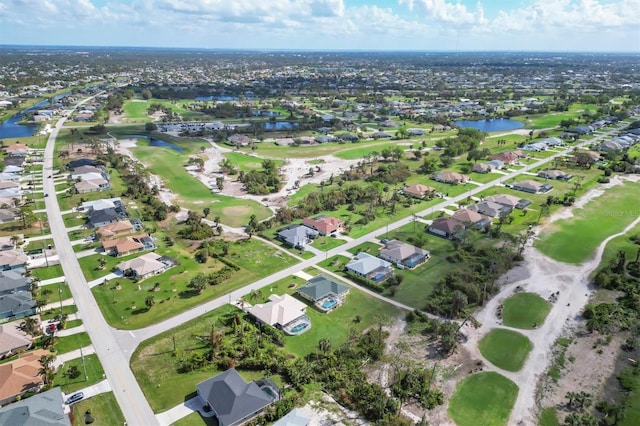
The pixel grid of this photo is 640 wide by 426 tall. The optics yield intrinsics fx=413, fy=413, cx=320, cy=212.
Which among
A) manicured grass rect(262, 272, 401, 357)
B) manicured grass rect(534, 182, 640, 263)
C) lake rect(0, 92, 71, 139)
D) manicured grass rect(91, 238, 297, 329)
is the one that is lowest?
manicured grass rect(534, 182, 640, 263)

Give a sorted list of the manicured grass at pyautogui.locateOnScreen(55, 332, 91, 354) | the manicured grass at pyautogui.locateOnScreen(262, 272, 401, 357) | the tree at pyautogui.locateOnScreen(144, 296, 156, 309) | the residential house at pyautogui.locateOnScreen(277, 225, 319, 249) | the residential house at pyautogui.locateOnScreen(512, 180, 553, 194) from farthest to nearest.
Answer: the residential house at pyautogui.locateOnScreen(512, 180, 553, 194), the residential house at pyautogui.locateOnScreen(277, 225, 319, 249), the tree at pyautogui.locateOnScreen(144, 296, 156, 309), the manicured grass at pyautogui.locateOnScreen(262, 272, 401, 357), the manicured grass at pyautogui.locateOnScreen(55, 332, 91, 354)

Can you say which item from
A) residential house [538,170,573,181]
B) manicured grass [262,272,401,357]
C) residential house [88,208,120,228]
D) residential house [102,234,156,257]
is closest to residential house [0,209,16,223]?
residential house [88,208,120,228]

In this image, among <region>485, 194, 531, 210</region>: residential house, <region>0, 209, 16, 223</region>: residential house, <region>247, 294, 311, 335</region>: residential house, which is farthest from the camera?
<region>485, 194, 531, 210</region>: residential house

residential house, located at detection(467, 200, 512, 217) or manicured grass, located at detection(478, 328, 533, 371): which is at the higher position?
residential house, located at detection(467, 200, 512, 217)

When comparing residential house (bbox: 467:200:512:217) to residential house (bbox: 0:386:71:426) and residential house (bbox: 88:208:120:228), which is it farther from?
residential house (bbox: 0:386:71:426)

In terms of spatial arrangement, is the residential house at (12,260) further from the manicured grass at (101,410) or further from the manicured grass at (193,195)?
the manicured grass at (101,410)

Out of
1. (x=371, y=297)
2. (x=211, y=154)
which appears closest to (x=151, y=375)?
(x=371, y=297)

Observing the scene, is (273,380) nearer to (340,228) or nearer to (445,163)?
(340,228)
